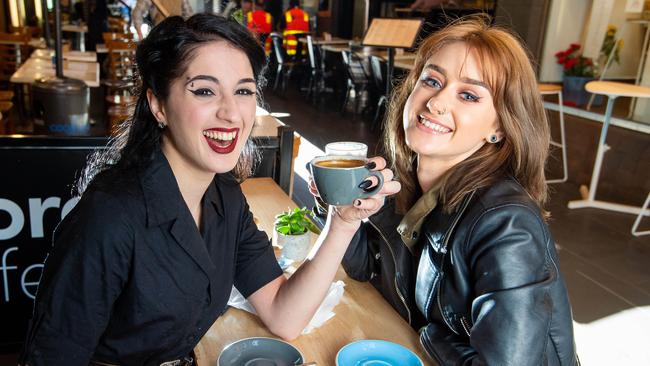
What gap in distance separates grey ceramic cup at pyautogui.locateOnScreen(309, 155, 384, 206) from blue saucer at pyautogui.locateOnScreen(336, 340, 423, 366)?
0.33 m

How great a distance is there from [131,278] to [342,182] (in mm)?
494

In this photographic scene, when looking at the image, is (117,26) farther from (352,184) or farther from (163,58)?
(352,184)

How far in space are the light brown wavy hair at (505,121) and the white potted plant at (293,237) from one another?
52 centimetres

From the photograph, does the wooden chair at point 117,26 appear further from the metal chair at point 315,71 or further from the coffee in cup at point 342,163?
the coffee in cup at point 342,163

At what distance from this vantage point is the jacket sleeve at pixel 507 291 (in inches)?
44.8

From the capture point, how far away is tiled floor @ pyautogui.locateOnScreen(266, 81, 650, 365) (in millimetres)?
3039

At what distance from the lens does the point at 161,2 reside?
2348mm

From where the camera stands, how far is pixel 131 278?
1191mm

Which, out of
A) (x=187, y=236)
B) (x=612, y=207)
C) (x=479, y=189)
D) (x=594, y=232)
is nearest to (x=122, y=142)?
(x=187, y=236)

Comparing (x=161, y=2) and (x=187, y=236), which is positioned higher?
(x=161, y=2)

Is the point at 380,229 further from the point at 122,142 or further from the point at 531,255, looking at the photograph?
the point at 122,142

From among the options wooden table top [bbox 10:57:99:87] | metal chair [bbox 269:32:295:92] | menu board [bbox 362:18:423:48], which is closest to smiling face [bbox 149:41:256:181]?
menu board [bbox 362:18:423:48]

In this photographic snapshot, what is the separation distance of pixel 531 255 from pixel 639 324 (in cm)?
248

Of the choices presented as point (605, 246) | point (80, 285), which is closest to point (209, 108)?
point (80, 285)
